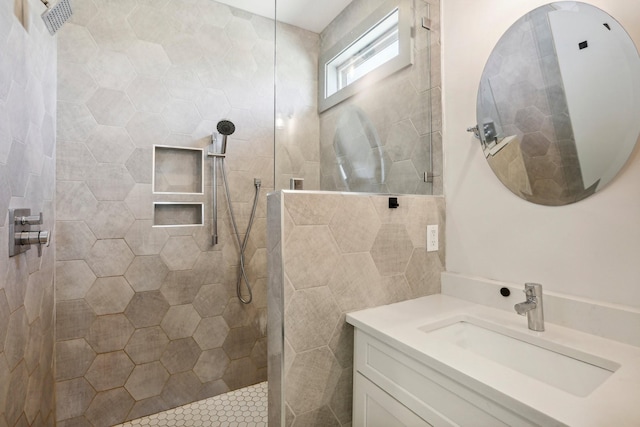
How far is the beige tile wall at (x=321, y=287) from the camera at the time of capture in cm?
106

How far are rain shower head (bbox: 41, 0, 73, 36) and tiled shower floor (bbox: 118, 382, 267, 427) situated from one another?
2.05 metres

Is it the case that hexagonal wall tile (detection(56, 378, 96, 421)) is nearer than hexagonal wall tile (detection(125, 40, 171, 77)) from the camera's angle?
Yes

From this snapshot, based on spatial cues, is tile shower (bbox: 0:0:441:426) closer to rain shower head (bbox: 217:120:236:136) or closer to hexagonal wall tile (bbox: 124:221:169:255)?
hexagonal wall tile (bbox: 124:221:169:255)

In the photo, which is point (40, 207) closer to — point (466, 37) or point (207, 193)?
point (207, 193)

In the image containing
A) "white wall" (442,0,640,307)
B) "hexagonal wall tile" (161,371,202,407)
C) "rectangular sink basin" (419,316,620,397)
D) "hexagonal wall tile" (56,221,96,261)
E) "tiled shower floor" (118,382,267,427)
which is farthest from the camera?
"hexagonal wall tile" (161,371,202,407)

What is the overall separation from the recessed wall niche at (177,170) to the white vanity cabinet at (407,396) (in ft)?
4.75

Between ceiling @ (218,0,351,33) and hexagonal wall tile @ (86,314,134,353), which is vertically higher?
ceiling @ (218,0,351,33)

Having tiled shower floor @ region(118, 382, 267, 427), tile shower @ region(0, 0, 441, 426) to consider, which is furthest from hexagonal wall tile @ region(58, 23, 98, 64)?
tiled shower floor @ region(118, 382, 267, 427)

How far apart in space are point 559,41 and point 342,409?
157 cm

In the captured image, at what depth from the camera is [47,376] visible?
147 centimetres

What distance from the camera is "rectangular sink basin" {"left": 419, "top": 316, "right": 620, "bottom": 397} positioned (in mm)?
837

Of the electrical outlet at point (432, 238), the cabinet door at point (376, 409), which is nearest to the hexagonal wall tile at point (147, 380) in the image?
the cabinet door at point (376, 409)

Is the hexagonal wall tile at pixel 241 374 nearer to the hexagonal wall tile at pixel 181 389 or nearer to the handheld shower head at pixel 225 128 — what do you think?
the hexagonal wall tile at pixel 181 389

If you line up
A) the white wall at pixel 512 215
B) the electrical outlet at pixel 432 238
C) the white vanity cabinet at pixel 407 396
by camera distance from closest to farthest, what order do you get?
1. the white vanity cabinet at pixel 407 396
2. the white wall at pixel 512 215
3. the electrical outlet at pixel 432 238
